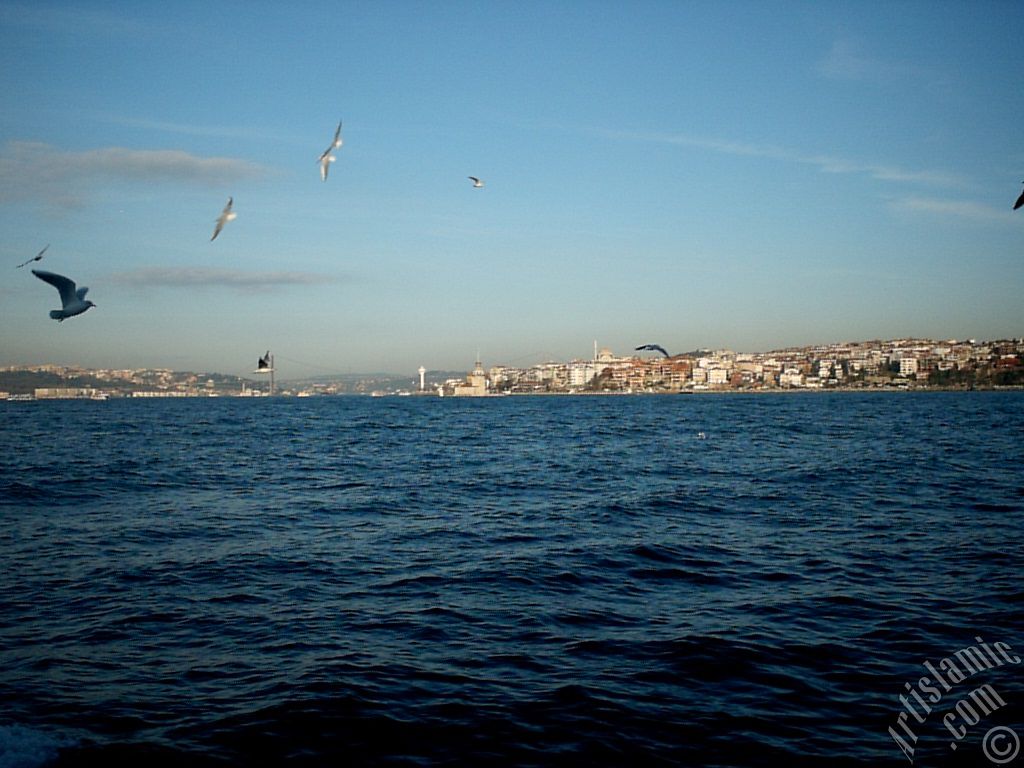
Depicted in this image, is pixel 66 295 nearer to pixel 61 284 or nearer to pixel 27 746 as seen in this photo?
pixel 61 284

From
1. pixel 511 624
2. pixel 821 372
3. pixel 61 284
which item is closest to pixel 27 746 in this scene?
pixel 511 624

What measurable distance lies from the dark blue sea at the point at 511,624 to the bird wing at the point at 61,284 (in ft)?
14.9

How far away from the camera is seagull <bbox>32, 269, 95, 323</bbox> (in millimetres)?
12586

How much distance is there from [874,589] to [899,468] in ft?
52.8

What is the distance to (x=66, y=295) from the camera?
13.0 m

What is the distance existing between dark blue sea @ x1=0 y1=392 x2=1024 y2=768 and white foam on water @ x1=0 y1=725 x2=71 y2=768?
0.08 feet

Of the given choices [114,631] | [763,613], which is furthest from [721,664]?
[114,631]

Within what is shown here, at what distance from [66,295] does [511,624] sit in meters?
9.86

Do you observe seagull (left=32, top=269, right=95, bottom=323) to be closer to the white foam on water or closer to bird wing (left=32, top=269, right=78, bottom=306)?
bird wing (left=32, top=269, right=78, bottom=306)

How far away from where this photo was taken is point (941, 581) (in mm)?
10797

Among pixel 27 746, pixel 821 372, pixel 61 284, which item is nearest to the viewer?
pixel 27 746

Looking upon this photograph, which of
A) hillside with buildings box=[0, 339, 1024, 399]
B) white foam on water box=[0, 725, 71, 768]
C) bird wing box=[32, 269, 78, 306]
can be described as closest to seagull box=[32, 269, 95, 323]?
bird wing box=[32, 269, 78, 306]

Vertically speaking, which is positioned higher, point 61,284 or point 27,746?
point 61,284

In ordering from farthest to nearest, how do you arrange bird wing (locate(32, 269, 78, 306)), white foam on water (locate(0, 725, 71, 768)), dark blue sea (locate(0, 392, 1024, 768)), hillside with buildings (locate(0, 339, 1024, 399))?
hillside with buildings (locate(0, 339, 1024, 399)), bird wing (locate(32, 269, 78, 306)), dark blue sea (locate(0, 392, 1024, 768)), white foam on water (locate(0, 725, 71, 768))
